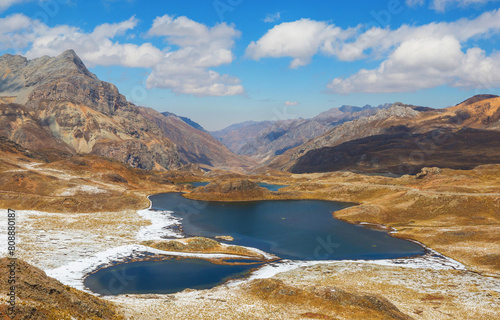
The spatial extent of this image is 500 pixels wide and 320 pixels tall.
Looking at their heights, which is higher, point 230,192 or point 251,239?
point 230,192

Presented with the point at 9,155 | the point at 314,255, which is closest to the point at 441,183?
the point at 314,255

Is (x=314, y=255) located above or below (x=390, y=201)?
below

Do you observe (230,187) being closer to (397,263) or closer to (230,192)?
(230,192)

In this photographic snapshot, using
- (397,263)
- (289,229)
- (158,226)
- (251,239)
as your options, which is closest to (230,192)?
(289,229)

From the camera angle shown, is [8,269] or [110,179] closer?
[8,269]

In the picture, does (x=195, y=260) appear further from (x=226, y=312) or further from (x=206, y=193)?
(x=206, y=193)
